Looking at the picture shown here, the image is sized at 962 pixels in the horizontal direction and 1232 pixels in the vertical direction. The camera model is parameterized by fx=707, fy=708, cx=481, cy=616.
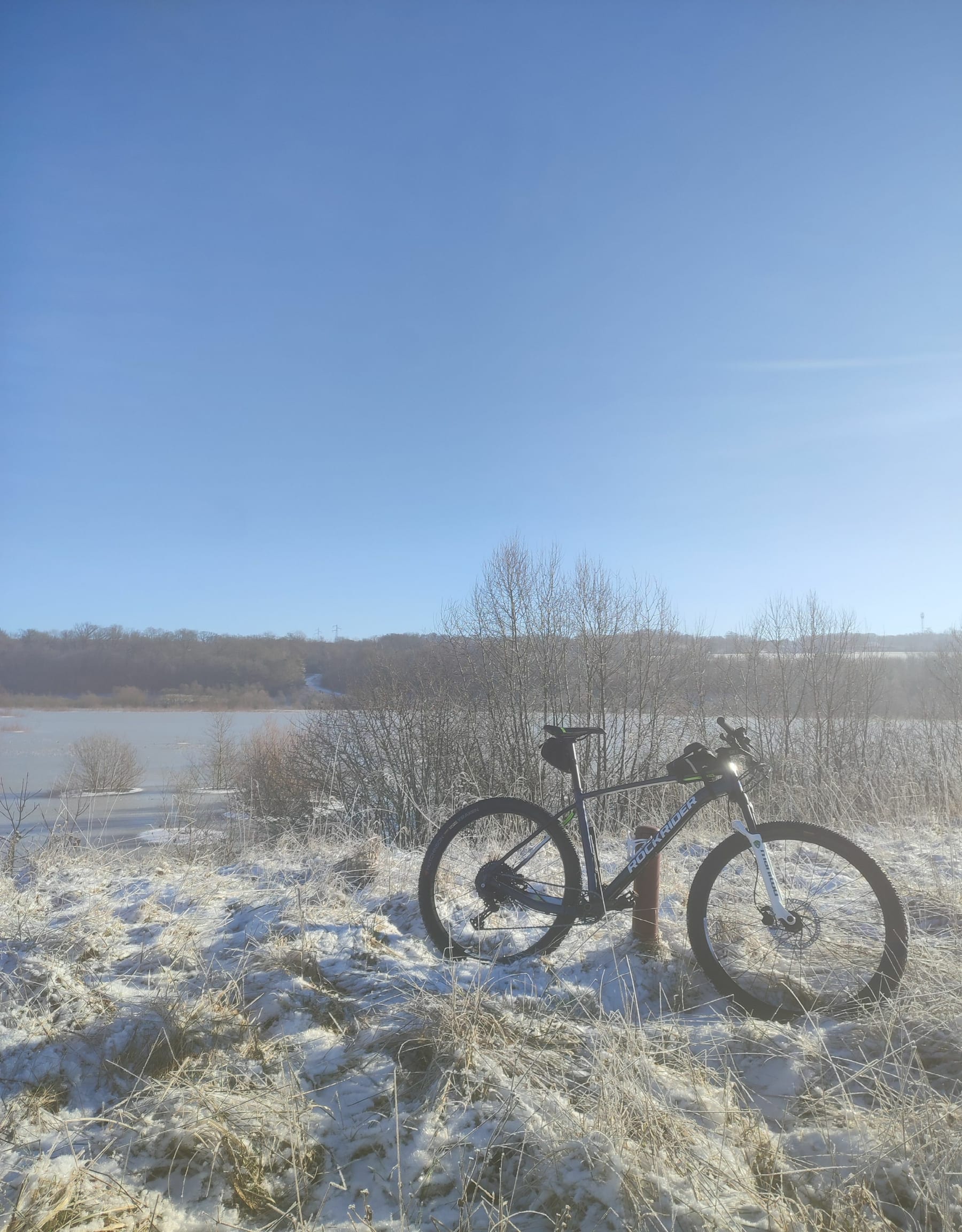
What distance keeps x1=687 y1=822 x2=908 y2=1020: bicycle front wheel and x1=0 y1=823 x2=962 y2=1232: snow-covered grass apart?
0.13 meters

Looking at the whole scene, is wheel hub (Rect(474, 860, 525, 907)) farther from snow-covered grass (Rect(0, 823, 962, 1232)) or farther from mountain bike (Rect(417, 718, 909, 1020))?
snow-covered grass (Rect(0, 823, 962, 1232))

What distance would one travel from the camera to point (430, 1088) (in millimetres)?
2238

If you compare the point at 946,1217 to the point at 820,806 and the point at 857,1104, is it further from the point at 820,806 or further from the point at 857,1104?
the point at 820,806

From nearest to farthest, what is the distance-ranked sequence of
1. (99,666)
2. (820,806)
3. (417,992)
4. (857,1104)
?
(857,1104) < (417,992) < (820,806) < (99,666)

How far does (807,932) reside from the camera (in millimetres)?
3021

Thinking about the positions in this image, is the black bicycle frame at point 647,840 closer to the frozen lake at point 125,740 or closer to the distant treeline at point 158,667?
the frozen lake at point 125,740

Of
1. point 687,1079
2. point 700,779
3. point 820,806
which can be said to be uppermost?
point 700,779

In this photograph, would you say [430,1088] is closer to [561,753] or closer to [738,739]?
[561,753]

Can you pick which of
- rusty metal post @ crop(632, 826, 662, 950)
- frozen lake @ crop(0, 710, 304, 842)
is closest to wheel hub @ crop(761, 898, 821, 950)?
rusty metal post @ crop(632, 826, 662, 950)

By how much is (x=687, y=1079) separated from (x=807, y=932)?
1038mm

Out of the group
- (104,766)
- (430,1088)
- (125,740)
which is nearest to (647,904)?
(430,1088)

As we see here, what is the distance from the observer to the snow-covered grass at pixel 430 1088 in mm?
1839

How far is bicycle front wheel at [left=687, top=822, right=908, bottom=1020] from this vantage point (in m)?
2.73

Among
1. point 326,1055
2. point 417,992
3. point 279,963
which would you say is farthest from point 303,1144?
point 279,963
